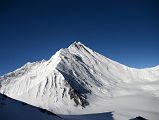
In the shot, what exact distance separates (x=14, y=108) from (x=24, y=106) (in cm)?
470

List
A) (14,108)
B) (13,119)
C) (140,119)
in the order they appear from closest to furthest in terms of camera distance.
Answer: (13,119)
(14,108)
(140,119)

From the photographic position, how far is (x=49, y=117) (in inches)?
3669

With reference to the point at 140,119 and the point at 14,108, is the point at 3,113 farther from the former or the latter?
the point at 140,119

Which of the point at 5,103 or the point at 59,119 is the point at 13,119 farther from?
the point at 59,119

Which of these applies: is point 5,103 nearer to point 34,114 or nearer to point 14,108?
point 14,108

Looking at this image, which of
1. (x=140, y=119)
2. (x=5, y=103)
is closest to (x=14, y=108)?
(x=5, y=103)

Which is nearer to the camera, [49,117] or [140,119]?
[49,117]

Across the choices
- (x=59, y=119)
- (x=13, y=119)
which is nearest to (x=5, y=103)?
(x=13, y=119)

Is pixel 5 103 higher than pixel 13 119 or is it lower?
higher

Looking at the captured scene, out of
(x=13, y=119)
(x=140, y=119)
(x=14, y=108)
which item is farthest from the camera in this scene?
(x=140, y=119)

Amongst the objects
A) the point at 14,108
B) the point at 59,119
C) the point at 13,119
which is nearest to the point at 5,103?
the point at 14,108

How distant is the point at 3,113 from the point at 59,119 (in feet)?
61.1

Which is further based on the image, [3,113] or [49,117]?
[49,117]

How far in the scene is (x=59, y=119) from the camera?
309 feet
